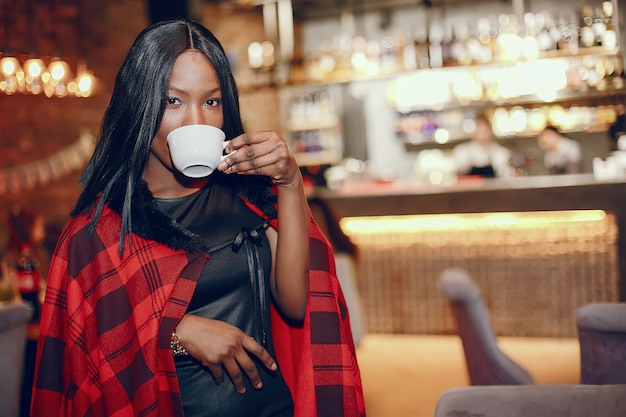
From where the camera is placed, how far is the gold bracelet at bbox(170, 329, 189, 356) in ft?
3.85

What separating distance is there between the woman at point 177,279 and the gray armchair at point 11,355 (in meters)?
1.03

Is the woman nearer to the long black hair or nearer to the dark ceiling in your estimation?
the long black hair

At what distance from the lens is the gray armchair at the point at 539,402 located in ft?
3.98

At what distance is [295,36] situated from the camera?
943 centimetres

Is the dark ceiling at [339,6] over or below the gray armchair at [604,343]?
over

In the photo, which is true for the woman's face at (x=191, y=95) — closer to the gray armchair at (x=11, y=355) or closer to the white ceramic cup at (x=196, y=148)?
the white ceramic cup at (x=196, y=148)

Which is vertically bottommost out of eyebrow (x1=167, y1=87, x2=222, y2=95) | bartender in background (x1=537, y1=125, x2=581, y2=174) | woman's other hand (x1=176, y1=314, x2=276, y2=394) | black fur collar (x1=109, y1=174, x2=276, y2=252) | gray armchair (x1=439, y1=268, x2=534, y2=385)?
gray armchair (x1=439, y1=268, x2=534, y2=385)

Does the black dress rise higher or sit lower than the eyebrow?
lower

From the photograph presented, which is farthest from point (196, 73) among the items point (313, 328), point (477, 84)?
point (477, 84)

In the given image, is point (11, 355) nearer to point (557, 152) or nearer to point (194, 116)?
point (194, 116)

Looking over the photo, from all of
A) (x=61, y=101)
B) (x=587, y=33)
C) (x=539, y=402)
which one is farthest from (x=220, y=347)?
(x=587, y=33)

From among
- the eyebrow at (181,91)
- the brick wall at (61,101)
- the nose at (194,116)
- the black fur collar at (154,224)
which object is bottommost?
the black fur collar at (154,224)

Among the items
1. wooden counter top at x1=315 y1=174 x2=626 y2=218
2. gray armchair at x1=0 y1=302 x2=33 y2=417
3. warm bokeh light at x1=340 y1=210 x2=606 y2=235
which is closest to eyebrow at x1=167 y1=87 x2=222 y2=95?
gray armchair at x1=0 y1=302 x2=33 y2=417

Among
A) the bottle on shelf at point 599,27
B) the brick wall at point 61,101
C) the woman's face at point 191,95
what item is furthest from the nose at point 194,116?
the bottle on shelf at point 599,27
